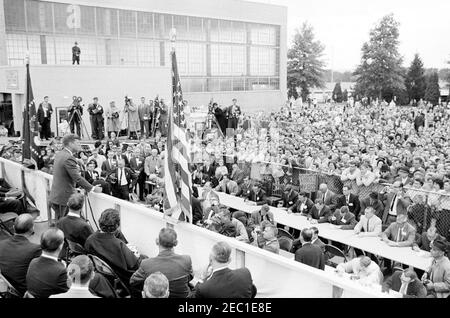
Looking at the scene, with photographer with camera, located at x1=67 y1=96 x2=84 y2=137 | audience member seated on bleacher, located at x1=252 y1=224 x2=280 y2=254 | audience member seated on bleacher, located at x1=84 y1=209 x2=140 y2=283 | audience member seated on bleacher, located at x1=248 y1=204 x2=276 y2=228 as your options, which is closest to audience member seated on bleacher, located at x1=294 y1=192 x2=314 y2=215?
audience member seated on bleacher, located at x1=248 y1=204 x2=276 y2=228

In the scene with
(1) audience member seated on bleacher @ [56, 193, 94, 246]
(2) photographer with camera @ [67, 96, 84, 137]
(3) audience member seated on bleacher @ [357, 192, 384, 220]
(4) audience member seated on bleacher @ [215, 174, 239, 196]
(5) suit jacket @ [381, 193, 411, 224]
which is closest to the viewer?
(1) audience member seated on bleacher @ [56, 193, 94, 246]

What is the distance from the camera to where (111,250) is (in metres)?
5.45

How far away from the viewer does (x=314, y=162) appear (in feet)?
53.2

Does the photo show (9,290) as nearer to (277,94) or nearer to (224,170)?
(224,170)

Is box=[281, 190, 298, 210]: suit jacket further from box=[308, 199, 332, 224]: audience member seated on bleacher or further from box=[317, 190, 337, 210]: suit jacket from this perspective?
box=[308, 199, 332, 224]: audience member seated on bleacher

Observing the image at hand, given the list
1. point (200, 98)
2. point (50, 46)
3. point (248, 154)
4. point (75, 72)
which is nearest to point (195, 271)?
point (248, 154)

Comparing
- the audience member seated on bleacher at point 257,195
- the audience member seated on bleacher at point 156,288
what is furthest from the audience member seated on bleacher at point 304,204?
the audience member seated on bleacher at point 156,288

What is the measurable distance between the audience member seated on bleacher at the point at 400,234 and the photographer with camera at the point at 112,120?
1453 centimetres

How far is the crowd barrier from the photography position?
4562mm

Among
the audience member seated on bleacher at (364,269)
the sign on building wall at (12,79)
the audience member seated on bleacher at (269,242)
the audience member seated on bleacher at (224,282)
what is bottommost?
the audience member seated on bleacher at (364,269)

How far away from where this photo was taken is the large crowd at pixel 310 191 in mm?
7871

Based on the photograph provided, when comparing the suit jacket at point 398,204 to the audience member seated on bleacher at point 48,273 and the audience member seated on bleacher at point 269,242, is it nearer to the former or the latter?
the audience member seated on bleacher at point 269,242

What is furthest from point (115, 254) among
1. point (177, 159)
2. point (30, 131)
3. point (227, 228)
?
point (30, 131)

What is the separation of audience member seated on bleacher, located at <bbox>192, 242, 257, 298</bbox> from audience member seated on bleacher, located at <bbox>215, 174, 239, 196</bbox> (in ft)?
33.3
